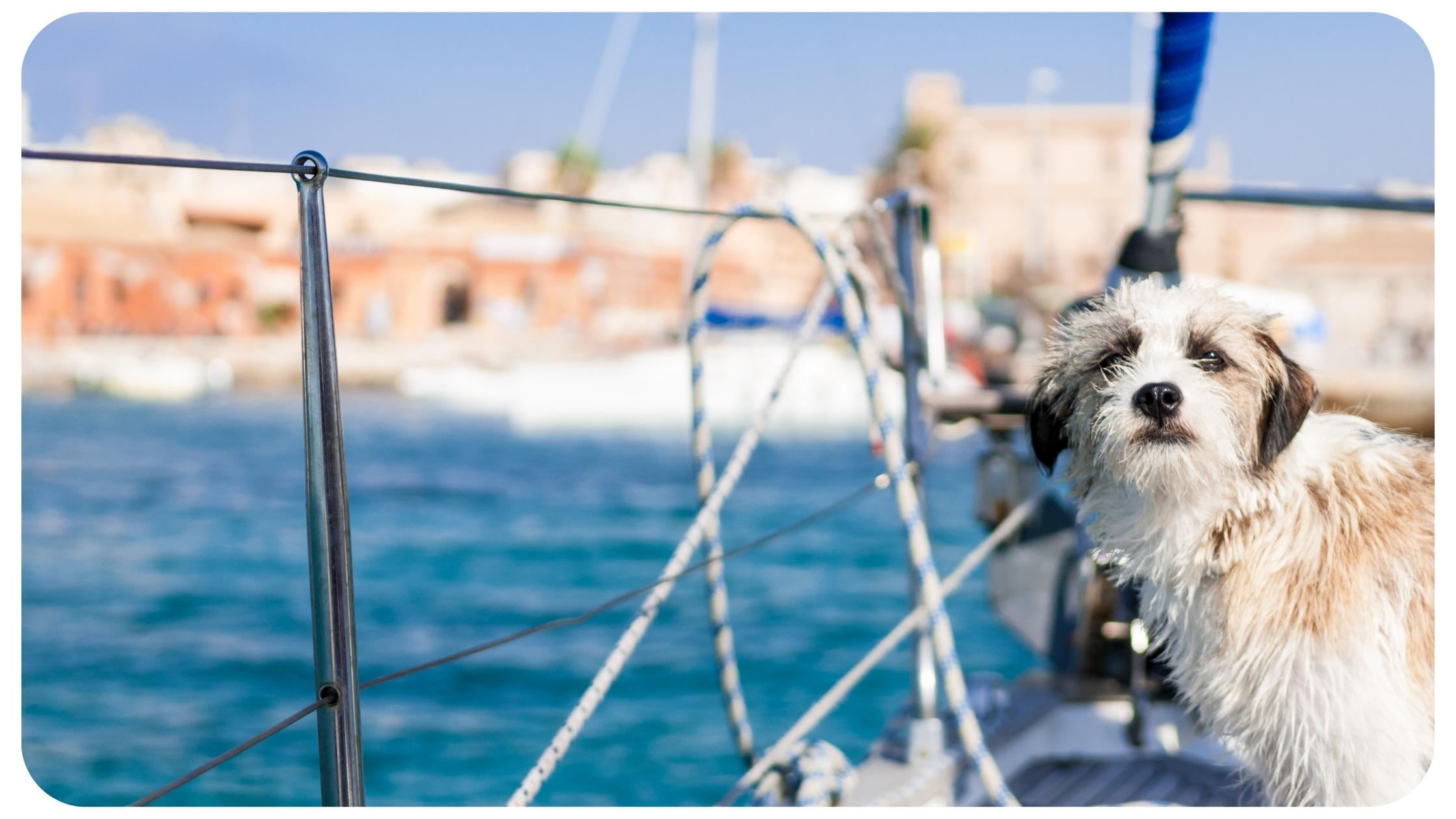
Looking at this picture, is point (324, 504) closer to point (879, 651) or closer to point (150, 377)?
point (879, 651)

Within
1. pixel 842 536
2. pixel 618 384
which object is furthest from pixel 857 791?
pixel 618 384

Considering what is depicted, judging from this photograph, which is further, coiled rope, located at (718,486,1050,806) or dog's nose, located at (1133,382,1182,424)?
A: coiled rope, located at (718,486,1050,806)

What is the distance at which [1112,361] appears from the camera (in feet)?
7.24

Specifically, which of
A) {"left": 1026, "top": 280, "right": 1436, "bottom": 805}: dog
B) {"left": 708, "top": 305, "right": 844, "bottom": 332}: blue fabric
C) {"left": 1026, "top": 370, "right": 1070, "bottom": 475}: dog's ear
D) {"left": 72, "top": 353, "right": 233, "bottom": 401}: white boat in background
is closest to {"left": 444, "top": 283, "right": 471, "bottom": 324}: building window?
{"left": 72, "top": 353, "right": 233, "bottom": 401}: white boat in background

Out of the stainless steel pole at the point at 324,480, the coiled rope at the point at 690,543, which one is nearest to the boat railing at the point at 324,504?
the stainless steel pole at the point at 324,480

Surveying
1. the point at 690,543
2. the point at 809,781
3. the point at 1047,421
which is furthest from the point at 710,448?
the point at 1047,421

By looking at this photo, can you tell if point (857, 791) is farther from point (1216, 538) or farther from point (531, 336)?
point (531, 336)

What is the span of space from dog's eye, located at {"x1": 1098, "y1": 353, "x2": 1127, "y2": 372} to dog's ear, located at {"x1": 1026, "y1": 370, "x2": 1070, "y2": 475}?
0.13m

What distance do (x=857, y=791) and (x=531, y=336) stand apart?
52.5 metres

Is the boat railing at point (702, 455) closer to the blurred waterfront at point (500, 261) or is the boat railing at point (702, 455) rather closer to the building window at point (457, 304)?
the blurred waterfront at point (500, 261)

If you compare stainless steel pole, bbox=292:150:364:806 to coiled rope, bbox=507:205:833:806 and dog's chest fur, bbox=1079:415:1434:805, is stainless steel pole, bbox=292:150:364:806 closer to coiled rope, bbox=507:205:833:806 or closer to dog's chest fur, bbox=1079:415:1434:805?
coiled rope, bbox=507:205:833:806

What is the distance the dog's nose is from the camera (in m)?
2.07

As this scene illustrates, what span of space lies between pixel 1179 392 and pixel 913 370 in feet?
6.19

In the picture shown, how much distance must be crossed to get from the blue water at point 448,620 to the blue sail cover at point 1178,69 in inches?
231
